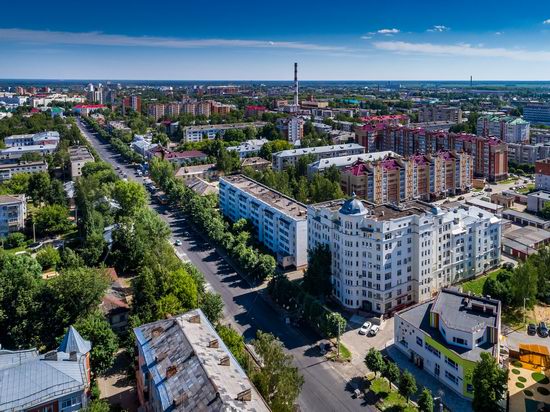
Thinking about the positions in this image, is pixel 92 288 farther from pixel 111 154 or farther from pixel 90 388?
pixel 111 154

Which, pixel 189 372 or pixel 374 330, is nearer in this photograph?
pixel 189 372

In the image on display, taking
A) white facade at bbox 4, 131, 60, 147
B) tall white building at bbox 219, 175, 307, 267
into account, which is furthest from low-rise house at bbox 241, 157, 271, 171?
white facade at bbox 4, 131, 60, 147

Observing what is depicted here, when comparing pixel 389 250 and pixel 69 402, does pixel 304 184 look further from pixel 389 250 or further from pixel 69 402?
pixel 69 402

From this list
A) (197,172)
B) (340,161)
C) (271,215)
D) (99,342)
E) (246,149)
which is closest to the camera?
(99,342)

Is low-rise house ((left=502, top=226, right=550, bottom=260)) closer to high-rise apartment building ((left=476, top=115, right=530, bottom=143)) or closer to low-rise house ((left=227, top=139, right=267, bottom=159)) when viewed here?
low-rise house ((left=227, top=139, right=267, bottom=159))

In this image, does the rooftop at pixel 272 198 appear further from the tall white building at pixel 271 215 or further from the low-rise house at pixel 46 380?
→ the low-rise house at pixel 46 380

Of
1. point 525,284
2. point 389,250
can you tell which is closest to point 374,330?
point 389,250

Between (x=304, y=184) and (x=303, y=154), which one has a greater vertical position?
(x=303, y=154)
